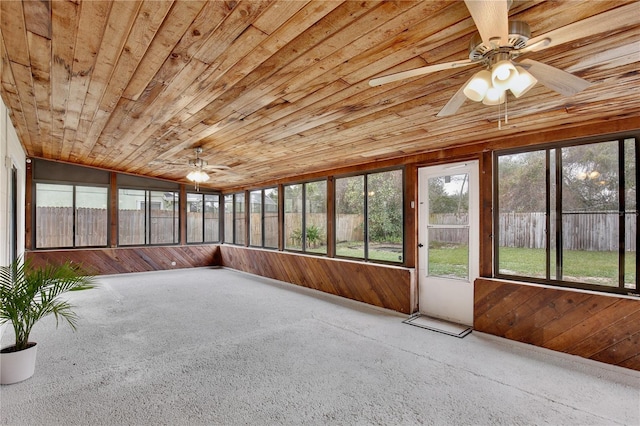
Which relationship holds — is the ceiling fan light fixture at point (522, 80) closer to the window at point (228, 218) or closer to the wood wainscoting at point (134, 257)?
the wood wainscoting at point (134, 257)

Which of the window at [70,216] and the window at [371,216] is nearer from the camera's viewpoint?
the window at [371,216]

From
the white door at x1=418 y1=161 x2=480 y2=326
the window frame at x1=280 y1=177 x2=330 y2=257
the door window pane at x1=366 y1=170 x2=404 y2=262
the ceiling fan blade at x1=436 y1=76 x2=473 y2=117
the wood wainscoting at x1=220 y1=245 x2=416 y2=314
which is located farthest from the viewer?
the window frame at x1=280 y1=177 x2=330 y2=257

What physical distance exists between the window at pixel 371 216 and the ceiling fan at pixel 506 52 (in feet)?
10.2

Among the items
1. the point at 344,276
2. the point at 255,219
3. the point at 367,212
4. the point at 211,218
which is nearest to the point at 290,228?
the point at 255,219

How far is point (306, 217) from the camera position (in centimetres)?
669

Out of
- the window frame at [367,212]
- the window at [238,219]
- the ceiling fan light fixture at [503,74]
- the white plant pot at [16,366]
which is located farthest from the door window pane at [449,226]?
the window at [238,219]

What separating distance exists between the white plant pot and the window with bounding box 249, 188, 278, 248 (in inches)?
197

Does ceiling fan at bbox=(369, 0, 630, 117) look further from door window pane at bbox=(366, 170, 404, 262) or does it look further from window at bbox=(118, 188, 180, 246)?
window at bbox=(118, 188, 180, 246)

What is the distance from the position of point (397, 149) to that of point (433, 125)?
3.59ft

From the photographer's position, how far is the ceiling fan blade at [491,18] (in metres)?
1.26

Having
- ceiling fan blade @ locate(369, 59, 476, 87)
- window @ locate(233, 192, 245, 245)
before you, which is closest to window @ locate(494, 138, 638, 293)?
ceiling fan blade @ locate(369, 59, 476, 87)

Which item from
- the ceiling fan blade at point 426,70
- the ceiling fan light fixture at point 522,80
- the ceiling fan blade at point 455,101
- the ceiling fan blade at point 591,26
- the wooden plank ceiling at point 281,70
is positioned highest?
the wooden plank ceiling at point 281,70

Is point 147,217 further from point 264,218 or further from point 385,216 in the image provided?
point 385,216

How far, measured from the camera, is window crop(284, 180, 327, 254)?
6.25 metres
